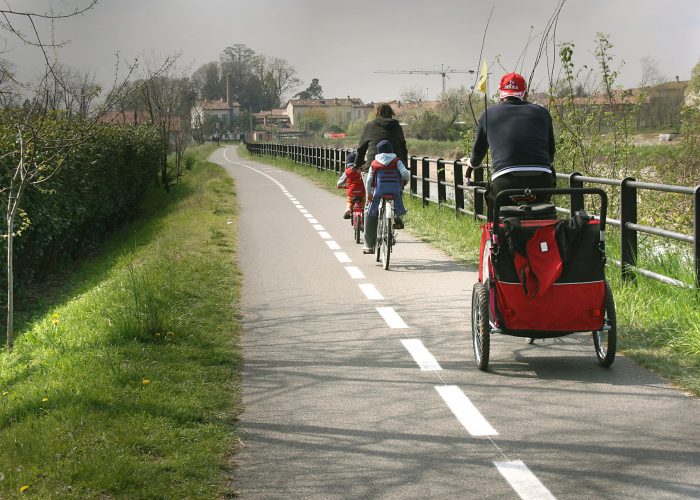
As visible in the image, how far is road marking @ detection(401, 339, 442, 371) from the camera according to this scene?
6.86m

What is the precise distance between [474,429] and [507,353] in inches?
82.0

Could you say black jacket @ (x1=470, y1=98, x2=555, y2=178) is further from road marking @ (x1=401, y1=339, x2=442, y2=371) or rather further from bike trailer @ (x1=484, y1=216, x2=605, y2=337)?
road marking @ (x1=401, y1=339, x2=442, y2=371)

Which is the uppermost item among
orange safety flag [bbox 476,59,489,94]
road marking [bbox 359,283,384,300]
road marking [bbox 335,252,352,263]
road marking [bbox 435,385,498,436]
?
orange safety flag [bbox 476,59,489,94]

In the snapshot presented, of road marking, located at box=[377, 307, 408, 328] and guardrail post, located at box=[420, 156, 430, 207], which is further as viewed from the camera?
guardrail post, located at box=[420, 156, 430, 207]

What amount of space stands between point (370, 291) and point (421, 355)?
327cm

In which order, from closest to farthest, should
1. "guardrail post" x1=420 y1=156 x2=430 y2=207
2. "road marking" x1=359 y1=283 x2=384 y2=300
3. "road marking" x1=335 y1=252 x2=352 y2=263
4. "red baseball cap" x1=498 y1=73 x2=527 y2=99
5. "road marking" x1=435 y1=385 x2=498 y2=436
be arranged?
"road marking" x1=435 y1=385 x2=498 y2=436 → "red baseball cap" x1=498 y1=73 x2=527 y2=99 → "road marking" x1=359 y1=283 x2=384 y2=300 → "road marking" x1=335 y1=252 x2=352 y2=263 → "guardrail post" x1=420 y1=156 x2=430 y2=207

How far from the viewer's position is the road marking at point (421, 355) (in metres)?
6.86

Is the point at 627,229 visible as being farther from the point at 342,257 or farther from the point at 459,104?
the point at 342,257

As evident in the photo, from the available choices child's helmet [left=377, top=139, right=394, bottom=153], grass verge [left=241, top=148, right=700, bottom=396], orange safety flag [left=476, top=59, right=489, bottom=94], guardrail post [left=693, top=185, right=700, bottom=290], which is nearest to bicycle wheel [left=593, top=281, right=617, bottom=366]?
grass verge [left=241, top=148, right=700, bottom=396]

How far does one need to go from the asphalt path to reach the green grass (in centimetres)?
22

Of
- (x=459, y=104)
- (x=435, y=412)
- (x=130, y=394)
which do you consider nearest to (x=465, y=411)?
(x=435, y=412)

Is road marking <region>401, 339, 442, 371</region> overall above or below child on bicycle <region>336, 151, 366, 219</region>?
below

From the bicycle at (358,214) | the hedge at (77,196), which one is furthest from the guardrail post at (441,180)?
the hedge at (77,196)

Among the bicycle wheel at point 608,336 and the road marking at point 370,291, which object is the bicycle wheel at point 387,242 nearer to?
the road marking at point 370,291
